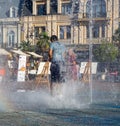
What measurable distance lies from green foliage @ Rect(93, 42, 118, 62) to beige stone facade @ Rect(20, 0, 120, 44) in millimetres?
3800

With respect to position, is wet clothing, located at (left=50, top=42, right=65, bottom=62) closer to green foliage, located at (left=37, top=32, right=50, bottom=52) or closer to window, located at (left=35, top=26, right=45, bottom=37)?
green foliage, located at (left=37, top=32, right=50, bottom=52)

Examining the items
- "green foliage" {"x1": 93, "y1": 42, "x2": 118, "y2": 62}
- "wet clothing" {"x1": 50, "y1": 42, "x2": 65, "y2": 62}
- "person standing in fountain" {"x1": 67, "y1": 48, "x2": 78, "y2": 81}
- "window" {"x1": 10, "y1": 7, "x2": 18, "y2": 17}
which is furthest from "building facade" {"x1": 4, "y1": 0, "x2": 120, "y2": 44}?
"wet clothing" {"x1": 50, "y1": 42, "x2": 65, "y2": 62}

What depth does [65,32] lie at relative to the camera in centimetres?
4859

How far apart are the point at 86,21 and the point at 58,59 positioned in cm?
3782

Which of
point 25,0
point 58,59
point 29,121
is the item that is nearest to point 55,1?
point 25,0

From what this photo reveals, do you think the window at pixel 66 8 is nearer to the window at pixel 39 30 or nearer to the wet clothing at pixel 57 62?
the window at pixel 39 30

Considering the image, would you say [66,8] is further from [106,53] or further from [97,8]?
[106,53]

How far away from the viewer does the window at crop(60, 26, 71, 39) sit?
46.8 m

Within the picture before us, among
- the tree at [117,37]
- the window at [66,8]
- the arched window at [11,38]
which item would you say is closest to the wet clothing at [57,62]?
the tree at [117,37]

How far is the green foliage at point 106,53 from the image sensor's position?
1468 inches

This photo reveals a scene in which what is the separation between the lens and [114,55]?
37000 millimetres

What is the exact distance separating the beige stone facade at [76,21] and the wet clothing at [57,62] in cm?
3486

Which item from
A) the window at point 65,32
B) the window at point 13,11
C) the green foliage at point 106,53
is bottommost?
the green foliage at point 106,53

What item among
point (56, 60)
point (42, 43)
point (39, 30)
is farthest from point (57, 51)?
point (39, 30)
